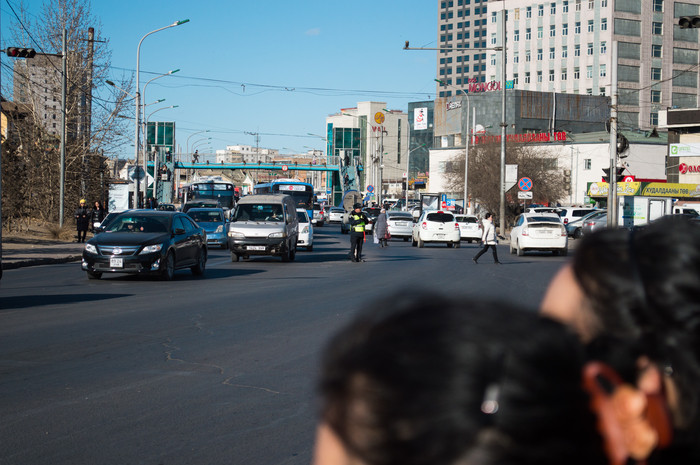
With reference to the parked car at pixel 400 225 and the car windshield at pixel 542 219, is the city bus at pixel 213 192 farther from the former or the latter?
the car windshield at pixel 542 219

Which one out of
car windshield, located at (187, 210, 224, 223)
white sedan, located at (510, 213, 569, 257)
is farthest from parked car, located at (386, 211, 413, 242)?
white sedan, located at (510, 213, 569, 257)

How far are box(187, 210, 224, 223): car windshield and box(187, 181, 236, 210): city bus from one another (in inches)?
507

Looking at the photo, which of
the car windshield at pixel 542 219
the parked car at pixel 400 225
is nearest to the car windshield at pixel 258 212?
the car windshield at pixel 542 219

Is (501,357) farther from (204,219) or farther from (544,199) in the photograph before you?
(544,199)

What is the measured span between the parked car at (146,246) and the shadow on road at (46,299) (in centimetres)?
257

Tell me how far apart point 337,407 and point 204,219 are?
3046cm

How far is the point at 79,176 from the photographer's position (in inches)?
1506

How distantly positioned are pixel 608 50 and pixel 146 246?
9039 centimetres

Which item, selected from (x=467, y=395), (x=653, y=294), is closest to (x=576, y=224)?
(x=653, y=294)

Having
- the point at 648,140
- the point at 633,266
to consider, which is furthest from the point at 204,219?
the point at 648,140

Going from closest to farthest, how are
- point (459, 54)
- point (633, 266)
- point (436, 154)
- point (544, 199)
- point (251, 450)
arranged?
point (633, 266) → point (251, 450) → point (544, 199) → point (436, 154) → point (459, 54)

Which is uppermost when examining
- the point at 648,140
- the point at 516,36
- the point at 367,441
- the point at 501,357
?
the point at 516,36

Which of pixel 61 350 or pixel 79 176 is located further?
pixel 79 176

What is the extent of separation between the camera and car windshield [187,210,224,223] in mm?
30622
